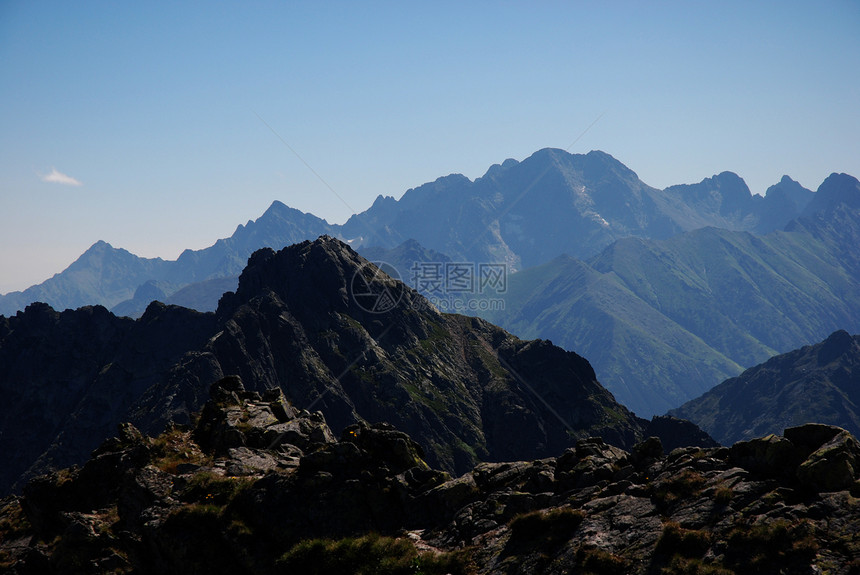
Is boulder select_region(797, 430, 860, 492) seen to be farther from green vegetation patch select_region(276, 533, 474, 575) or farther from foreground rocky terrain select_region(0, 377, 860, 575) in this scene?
green vegetation patch select_region(276, 533, 474, 575)

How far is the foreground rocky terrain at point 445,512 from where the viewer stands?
941 inches

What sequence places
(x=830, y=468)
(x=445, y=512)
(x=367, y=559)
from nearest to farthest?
(x=830, y=468) < (x=367, y=559) < (x=445, y=512)

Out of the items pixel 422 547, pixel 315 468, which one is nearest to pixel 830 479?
pixel 422 547

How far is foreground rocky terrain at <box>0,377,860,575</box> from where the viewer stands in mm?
23891

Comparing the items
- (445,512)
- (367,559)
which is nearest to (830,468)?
(445,512)

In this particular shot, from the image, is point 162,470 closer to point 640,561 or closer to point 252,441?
point 252,441

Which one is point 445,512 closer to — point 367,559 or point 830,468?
point 367,559

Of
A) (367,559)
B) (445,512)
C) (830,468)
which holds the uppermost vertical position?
(830,468)

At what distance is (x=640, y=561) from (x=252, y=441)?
25.1m

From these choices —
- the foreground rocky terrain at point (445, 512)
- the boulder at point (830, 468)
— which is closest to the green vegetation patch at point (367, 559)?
the foreground rocky terrain at point (445, 512)

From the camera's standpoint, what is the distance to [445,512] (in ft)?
100

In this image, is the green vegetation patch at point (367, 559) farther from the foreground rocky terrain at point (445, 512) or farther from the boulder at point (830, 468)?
the boulder at point (830, 468)

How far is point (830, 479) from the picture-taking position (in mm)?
24438

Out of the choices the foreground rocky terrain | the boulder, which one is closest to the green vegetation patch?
the foreground rocky terrain
